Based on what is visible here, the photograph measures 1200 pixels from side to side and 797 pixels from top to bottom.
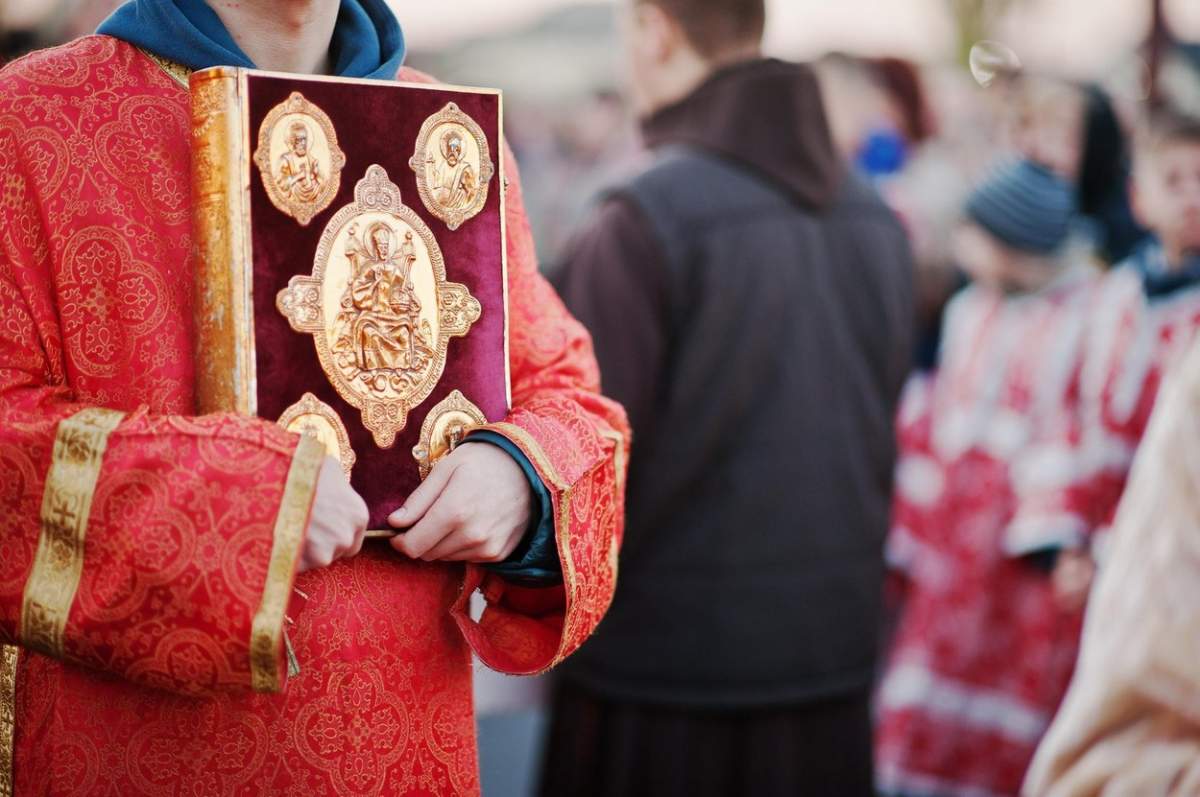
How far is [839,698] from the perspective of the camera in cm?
295

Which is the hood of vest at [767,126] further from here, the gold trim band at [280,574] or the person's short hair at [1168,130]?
the gold trim band at [280,574]

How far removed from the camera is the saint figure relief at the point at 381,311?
4.52 ft

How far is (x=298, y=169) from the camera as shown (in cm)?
133

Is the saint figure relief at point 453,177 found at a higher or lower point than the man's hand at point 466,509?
higher

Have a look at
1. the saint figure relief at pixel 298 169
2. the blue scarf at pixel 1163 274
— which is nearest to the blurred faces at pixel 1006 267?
the blue scarf at pixel 1163 274

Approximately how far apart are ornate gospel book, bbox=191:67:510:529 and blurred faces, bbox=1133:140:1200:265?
2682 millimetres

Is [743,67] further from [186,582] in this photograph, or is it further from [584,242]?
[186,582]

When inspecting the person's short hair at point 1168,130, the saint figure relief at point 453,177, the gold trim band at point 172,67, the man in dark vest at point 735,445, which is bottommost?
the man in dark vest at point 735,445

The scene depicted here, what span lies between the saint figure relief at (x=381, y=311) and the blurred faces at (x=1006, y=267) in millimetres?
3025

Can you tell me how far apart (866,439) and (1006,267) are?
1399 millimetres

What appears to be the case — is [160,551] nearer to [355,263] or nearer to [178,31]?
[355,263]

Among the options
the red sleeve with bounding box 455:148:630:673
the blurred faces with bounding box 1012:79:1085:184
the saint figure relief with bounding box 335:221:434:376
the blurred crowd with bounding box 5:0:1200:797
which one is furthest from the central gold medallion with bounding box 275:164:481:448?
the blurred faces with bounding box 1012:79:1085:184

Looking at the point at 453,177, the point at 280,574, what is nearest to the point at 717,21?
the point at 453,177

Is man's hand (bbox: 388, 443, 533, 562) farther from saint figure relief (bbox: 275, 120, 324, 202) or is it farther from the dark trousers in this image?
the dark trousers
